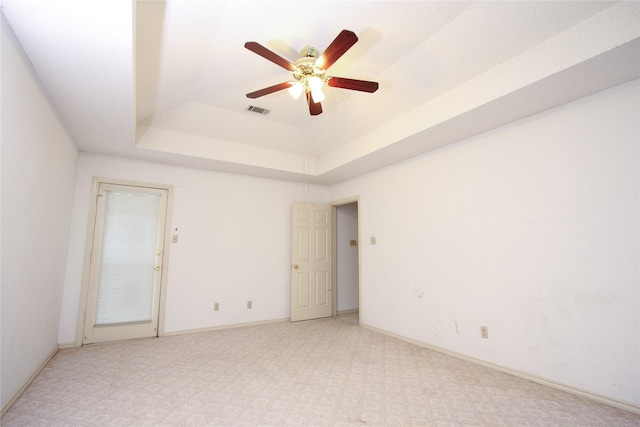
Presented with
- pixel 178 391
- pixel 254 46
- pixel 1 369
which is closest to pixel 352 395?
pixel 178 391

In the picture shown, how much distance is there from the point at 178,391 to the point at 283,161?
131 inches

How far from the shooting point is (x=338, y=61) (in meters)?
2.59

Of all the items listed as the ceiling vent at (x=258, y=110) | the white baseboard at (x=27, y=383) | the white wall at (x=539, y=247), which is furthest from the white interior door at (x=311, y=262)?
the white baseboard at (x=27, y=383)

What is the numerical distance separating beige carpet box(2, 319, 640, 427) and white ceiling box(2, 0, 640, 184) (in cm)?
242

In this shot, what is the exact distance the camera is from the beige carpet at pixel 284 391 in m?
2.04

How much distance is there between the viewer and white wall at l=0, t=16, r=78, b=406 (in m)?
1.88

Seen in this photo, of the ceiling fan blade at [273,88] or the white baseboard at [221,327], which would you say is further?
the white baseboard at [221,327]

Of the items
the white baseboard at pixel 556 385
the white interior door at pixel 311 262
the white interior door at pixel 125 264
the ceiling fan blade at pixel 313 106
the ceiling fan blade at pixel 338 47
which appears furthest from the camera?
the white interior door at pixel 311 262

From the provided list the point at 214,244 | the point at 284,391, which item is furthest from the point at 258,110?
the point at 284,391

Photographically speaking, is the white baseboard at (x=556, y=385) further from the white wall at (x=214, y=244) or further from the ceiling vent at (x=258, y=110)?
the ceiling vent at (x=258, y=110)

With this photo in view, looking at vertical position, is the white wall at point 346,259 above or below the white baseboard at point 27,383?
above

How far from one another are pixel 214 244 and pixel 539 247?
4058 mm

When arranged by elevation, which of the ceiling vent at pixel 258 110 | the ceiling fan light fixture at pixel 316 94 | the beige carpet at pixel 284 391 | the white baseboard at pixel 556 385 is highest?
the ceiling vent at pixel 258 110

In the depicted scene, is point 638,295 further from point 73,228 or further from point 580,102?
point 73,228
